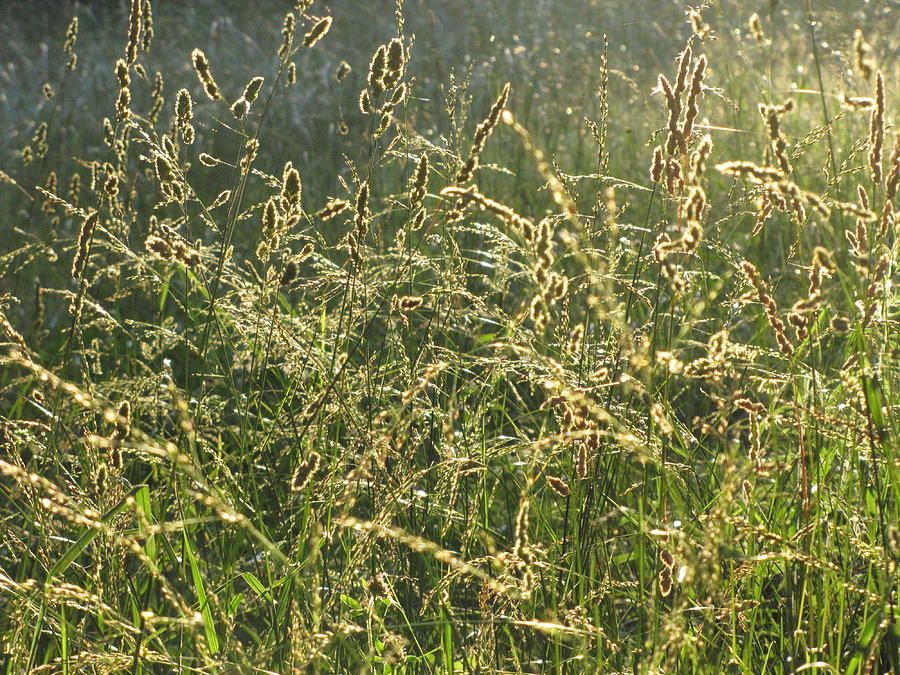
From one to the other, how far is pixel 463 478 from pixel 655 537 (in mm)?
422

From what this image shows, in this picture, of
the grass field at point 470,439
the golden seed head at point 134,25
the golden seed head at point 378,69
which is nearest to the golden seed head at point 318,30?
the grass field at point 470,439

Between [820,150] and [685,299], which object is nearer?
[685,299]

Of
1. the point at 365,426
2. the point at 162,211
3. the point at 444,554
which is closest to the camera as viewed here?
the point at 444,554

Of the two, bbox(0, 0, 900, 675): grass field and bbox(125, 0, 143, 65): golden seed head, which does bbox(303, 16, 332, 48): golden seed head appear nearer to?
bbox(0, 0, 900, 675): grass field

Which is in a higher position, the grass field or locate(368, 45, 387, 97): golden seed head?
locate(368, 45, 387, 97): golden seed head

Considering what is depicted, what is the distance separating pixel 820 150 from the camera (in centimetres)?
373

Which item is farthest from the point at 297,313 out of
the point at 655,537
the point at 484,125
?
the point at 655,537

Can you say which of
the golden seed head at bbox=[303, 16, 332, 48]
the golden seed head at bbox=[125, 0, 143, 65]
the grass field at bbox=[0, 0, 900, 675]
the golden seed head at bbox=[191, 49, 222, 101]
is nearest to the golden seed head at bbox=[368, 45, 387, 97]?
the grass field at bbox=[0, 0, 900, 675]

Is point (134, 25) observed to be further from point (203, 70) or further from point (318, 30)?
point (318, 30)

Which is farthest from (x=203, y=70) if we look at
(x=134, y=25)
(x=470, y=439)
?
(x=470, y=439)

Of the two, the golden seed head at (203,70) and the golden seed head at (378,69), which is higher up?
the golden seed head at (378,69)

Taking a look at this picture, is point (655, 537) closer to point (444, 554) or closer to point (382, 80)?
point (444, 554)

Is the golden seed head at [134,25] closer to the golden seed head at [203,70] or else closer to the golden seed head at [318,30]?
the golden seed head at [203,70]

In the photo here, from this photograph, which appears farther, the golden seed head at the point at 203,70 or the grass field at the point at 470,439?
the golden seed head at the point at 203,70
